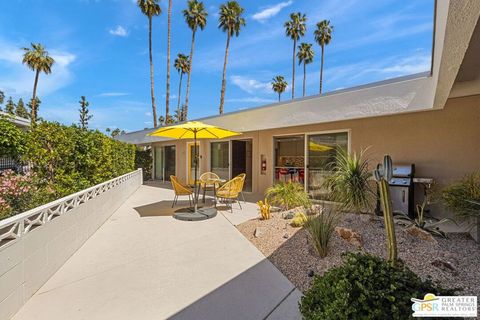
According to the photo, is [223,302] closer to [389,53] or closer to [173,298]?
[173,298]

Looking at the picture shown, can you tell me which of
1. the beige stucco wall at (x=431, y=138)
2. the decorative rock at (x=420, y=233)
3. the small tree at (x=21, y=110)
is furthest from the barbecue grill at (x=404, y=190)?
the small tree at (x=21, y=110)

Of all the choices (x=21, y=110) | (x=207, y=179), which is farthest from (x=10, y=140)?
(x=21, y=110)

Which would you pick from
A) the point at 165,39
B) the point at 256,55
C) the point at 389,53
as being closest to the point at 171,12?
the point at 165,39

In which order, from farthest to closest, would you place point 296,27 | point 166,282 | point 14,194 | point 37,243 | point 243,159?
point 296,27 → point 243,159 → point 14,194 → point 166,282 → point 37,243

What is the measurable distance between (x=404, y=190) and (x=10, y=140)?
324 inches

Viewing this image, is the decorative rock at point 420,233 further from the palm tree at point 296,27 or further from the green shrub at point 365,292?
the palm tree at point 296,27

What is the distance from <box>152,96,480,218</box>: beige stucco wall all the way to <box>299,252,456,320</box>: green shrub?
197 inches

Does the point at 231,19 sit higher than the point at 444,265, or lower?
higher

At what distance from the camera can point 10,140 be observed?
464 centimetres

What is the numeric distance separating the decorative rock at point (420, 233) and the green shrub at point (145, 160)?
15311 millimetres

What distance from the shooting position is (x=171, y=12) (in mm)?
21062

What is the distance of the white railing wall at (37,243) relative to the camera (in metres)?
2.32

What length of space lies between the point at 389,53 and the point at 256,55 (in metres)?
9.74

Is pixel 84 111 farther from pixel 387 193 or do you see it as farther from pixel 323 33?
pixel 387 193
